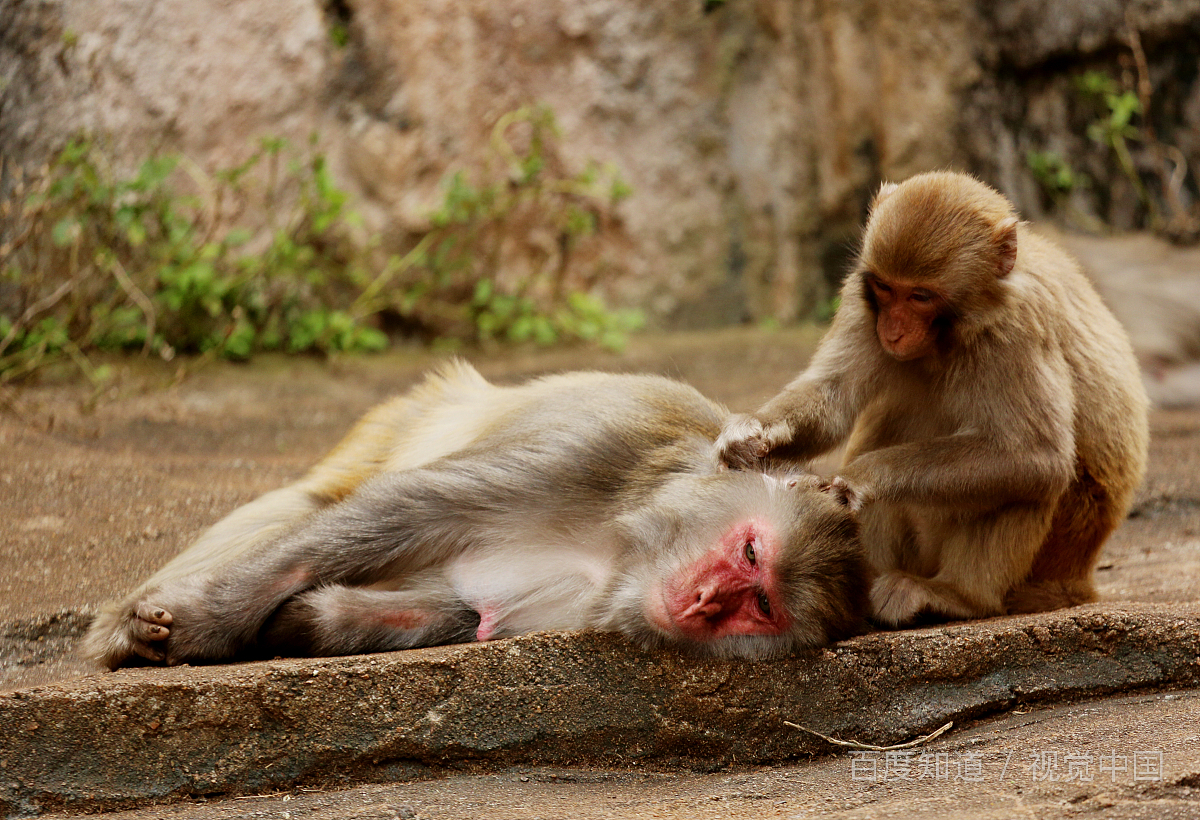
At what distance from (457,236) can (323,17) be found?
1896 millimetres

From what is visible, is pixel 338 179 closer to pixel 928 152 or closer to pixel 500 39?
pixel 500 39

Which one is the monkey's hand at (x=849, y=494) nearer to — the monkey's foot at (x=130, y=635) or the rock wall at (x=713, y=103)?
the monkey's foot at (x=130, y=635)

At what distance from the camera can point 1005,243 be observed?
3477 mm

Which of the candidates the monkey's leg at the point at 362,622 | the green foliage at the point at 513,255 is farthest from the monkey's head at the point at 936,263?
the green foliage at the point at 513,255

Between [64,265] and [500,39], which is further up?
[500,39]

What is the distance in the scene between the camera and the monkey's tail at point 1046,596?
381cm

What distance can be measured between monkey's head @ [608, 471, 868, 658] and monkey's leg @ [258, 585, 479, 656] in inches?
23.9

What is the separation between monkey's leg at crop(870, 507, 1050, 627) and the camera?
11.8 feet

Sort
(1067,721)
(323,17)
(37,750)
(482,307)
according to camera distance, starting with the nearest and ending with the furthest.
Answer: (37,750) → (1067,721) → (323,17) → (482,307)

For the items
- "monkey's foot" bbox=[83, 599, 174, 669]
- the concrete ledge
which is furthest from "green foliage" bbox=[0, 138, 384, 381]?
the concrete ledge

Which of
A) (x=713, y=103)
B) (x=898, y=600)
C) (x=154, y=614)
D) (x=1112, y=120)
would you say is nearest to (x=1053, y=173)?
(x=1112, y=120)

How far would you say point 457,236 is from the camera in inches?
353

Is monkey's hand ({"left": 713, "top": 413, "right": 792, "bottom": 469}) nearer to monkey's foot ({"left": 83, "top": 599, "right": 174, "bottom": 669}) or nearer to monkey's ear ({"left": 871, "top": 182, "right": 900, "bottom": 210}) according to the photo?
monkey's ear ({"left": 871, "top": 182, "right": 900, "bottom": 210})

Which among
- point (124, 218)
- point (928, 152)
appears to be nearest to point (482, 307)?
point (124, 218)
